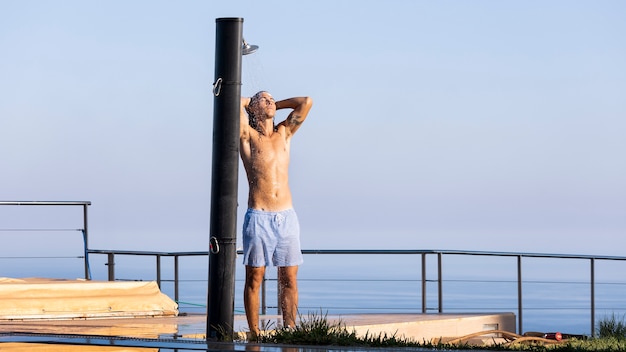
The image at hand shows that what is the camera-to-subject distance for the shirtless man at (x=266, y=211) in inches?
385

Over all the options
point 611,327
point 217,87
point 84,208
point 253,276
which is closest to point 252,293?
point 253,276

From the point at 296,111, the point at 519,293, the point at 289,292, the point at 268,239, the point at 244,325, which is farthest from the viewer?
the point at 519,293

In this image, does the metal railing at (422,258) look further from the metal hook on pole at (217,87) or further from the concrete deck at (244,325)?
the metal hook on pole at (217,87)

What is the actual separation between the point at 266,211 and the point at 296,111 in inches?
34.1

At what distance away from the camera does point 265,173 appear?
32.4ft

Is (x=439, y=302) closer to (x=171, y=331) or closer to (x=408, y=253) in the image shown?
(x=408, y=253)

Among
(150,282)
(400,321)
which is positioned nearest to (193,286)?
(150,282)

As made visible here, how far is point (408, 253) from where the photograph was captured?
14.9 meters

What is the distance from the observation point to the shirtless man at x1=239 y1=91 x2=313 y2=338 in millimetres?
9773

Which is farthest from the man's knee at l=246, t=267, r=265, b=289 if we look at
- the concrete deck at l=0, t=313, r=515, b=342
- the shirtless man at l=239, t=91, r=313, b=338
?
the concrete deck at l=0, t=313, r=515, b=342

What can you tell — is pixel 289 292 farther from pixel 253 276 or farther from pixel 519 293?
pixel 519 293

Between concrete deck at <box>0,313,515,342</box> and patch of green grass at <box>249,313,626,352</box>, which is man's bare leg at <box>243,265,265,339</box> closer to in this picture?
concrete deck at <box>0,313,515,342</box>

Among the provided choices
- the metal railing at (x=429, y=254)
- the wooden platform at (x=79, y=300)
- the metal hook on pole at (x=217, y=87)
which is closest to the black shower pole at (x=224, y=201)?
the metal hook on pole at (x=217, y=87)

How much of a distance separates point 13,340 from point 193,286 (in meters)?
7.76
